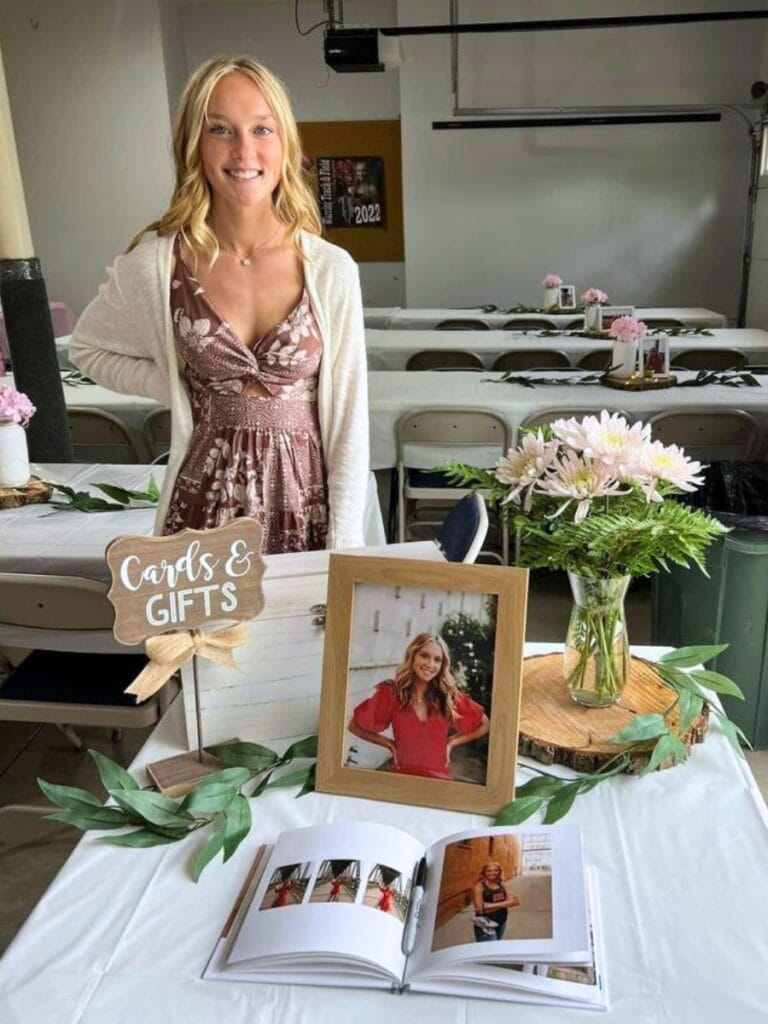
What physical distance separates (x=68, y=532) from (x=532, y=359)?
308cm

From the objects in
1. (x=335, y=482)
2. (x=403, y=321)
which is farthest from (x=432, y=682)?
(x=403, y=321)

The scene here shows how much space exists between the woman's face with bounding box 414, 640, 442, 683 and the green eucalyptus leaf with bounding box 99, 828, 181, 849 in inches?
13.6

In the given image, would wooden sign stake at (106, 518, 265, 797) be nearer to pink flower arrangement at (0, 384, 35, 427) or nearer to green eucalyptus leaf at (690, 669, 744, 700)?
green eucalyptus leaf at (690, 669, 744, 700)

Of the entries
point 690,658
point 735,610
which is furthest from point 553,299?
point 690,658

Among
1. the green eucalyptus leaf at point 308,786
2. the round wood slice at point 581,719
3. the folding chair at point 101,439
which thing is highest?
the round wood slice at point 581,719

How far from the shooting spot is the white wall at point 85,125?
7.25 m

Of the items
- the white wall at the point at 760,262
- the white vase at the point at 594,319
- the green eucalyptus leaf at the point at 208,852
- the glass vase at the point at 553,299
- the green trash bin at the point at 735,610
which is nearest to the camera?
the green eucalyptus leaf at the point at 208,852

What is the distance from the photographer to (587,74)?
7.42m

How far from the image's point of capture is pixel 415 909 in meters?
0.85

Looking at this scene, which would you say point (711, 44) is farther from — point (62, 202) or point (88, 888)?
Answer: point (88, 888)

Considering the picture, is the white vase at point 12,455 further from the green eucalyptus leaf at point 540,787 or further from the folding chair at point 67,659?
the green eucalyptus leaf at point 540,787

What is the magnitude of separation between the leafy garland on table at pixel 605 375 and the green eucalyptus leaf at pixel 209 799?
292 centimetres

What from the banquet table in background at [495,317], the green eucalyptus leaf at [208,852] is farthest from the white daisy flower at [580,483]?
the banquet table in background at [495,317]

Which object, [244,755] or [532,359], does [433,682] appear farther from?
[532,359]
